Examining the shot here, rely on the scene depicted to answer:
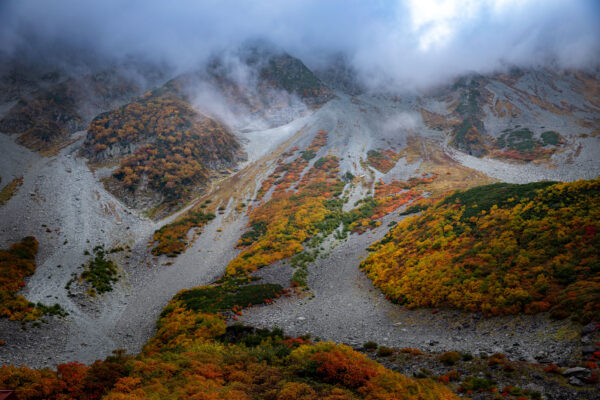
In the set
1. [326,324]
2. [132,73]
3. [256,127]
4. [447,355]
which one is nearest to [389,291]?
[326,324]

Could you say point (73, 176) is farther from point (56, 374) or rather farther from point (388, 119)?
point (388, 119)

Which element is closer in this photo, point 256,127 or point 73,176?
point 73,176

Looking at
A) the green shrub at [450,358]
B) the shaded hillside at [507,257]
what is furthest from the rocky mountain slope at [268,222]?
the green shrub at [450,358]

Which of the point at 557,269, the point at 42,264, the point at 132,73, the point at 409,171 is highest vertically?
the point at 132,73

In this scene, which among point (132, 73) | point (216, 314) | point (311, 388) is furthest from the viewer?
point (132, 73)

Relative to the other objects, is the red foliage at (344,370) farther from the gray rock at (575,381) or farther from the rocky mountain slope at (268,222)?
the gray rock at (575,381)

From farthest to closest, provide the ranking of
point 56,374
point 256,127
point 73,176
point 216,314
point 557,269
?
point 256,127, point 73,176, point 216,314, point 557,269, point 56,374
